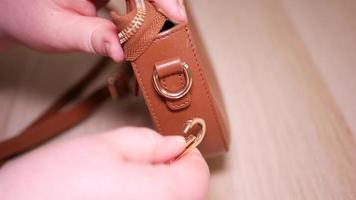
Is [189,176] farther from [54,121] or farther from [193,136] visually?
[54,121]

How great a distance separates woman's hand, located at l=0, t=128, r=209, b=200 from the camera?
0.25 meters

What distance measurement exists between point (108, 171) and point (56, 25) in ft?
0.79

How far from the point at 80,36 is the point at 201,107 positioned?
147 millimetres

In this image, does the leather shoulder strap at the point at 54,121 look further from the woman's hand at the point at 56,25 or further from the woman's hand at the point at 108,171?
the woman's hand at the point at 108,171

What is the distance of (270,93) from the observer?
0.50 m

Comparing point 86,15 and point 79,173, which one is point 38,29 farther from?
point 79,173

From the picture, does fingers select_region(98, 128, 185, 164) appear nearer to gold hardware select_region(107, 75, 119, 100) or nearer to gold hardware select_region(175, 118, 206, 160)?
gold hardware select_region(175, 118, 206, 160)

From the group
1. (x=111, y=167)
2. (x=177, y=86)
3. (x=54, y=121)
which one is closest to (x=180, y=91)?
(x=177, y=86)

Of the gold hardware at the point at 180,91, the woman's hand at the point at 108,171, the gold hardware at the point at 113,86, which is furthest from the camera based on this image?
the gold hardware at the point at 113,86

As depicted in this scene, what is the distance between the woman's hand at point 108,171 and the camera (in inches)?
9.7

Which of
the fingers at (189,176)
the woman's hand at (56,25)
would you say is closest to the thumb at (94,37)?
the woman's hand at (56,25)

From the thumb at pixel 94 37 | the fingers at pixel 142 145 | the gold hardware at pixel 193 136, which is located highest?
the thumb at pixel 94 37

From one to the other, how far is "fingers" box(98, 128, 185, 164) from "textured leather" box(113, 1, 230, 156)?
0.21 feet

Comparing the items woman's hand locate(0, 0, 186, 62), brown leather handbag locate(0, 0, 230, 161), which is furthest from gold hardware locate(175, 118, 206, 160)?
woman's hand locate(0, 0, 186, 62)
